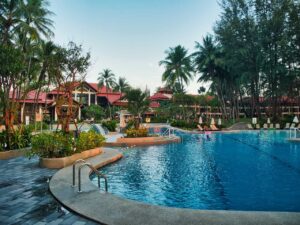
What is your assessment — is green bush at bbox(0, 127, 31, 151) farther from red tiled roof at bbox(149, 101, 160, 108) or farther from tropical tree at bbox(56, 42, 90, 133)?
red tiled roof at bbox(149, 101, 160, 108)

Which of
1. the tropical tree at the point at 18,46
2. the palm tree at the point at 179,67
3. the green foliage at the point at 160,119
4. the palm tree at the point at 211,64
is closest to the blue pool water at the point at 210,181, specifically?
the tropical tree at the point at 18,46

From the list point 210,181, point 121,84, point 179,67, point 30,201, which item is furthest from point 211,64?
point 30,201

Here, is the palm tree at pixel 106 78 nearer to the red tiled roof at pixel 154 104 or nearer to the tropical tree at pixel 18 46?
the red tiled roof at pixel 154 104

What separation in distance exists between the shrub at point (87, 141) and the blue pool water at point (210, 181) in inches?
58.5

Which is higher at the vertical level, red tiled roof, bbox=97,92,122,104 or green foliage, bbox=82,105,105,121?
red tiled roof, bbox=97,92,122,104

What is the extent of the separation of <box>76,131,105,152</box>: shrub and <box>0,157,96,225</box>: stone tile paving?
217 centimetres

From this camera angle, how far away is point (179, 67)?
5116 centimetres

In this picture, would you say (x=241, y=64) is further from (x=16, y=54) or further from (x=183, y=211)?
(x=183, y=211)

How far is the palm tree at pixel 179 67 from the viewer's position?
50.8 m

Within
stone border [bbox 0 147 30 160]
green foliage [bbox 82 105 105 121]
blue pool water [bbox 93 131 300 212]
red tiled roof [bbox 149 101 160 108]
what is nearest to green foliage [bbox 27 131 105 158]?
blue pool water [bbox 93 131 300 212]

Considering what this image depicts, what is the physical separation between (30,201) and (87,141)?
5.92 m

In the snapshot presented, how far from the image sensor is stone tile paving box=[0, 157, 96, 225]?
4.64 m

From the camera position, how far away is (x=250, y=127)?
111 ft

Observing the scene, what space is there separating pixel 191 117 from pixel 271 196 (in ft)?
122
